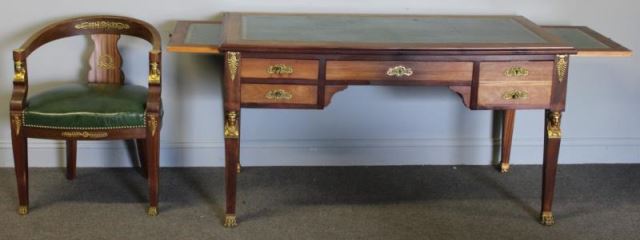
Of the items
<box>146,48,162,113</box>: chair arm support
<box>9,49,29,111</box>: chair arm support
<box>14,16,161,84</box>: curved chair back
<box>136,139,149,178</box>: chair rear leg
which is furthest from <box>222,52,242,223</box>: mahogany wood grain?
<box>9,49,29,111</box>: chair arm support

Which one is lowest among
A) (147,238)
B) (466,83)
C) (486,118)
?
(147,238)

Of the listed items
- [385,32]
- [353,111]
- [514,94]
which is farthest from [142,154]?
[514,94]

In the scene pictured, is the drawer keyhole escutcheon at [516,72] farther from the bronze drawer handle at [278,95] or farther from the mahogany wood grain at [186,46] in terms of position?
the mahogany wood grain at [186,46]

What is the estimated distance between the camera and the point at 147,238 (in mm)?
2965

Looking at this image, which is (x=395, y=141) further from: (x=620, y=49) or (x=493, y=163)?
(x=620, y=49)

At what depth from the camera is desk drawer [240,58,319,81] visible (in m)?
2.87

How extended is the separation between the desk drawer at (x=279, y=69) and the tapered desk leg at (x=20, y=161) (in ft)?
2.72

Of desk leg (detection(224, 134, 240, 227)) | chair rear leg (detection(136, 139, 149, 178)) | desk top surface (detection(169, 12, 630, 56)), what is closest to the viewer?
desk top surface (detection(169, 12, 630, 56))

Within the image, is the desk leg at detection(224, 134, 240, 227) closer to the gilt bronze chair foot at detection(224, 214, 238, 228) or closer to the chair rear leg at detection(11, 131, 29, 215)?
the gilt bronze chair foot at detection(224, 214, 238, 228)

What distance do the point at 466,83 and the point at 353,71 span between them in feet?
1.27

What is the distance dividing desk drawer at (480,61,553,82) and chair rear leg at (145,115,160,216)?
115 centimetres

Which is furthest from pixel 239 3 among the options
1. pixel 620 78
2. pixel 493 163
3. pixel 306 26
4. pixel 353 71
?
pixel 620 78

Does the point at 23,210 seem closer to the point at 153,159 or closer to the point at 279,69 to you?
the point at 153,159

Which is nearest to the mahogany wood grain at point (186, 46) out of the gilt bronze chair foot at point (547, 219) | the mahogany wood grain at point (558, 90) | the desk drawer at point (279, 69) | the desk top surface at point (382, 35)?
the desk top surface at point (382, 35)
